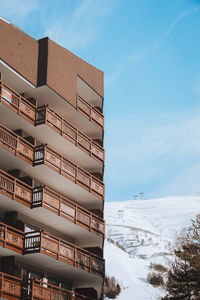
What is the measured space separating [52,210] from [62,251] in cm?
255

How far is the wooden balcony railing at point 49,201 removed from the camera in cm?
3183

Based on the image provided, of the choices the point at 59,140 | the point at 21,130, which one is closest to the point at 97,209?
the point at 59,140

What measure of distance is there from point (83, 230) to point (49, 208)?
13.3ft

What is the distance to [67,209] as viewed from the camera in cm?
3572

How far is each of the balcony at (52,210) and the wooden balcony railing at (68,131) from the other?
4068 mm

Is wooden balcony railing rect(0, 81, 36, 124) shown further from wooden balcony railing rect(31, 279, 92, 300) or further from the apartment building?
wooden balcony railing rect(31, 279, 92, 300)

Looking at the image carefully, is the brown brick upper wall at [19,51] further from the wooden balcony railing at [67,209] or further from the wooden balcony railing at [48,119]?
the wooden balcony railing at [67,209]

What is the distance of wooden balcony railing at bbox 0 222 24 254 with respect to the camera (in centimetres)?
3004

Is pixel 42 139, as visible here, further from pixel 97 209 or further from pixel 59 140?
pixel 97 209

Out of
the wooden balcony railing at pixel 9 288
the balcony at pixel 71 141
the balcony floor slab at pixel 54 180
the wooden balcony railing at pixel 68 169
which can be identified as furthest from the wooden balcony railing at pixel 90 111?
the wooden balcony railing at pixel 9 288

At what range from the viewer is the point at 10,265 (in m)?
31.2

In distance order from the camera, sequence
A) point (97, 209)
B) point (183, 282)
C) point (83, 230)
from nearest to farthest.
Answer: point (83, 230) → point (97, 209) → point (183, 282)

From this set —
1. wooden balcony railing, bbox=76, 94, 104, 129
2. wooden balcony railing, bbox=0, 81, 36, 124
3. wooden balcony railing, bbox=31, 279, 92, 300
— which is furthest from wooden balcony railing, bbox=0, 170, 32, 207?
wooden balcony railing, bbox=76, 94, 104, 129

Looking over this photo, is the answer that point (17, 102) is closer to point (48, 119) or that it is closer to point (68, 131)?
point (48, 119)
